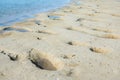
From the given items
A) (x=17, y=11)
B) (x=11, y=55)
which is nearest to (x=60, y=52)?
(x=11, y=55)

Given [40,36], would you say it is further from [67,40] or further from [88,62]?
[88,62]

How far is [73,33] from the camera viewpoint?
11.1 meters

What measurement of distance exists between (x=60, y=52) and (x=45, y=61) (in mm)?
1387

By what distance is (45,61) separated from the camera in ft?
22.9

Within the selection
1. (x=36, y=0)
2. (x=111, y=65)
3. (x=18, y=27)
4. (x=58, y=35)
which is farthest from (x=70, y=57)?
(x=36, y=0)

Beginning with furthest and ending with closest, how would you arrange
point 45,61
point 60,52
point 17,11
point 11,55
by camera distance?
point 17,11 → point 60,52 → point 11,55 → point 45,61

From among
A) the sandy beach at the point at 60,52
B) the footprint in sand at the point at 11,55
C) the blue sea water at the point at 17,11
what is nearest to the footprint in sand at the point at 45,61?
the sandy beach at the point at 60,52

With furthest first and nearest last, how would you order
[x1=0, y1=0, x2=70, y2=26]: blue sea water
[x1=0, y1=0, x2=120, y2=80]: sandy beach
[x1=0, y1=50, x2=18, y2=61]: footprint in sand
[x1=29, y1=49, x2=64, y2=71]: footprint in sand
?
1. [x1=0, y1=0, x2=70, y2=26]: blue sea water
2. [x1=0, y1=50, x2=18, y2=61]: footprint in sand
3. [x1=29, y1=49, x2=64, y2=71]: footprint in sand
4. [x1=0, y1=0, x2=120, y2=80]: sandy beach

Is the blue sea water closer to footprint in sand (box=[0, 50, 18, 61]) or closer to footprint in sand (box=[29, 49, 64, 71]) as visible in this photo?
footprint in sand (box=[0, 50, 18, 61])

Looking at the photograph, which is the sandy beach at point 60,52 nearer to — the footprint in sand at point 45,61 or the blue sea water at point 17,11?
the footprint in sand at point 45,61

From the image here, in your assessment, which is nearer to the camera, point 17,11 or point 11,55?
point 11,55

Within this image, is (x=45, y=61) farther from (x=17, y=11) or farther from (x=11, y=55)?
(x=17, y=11)

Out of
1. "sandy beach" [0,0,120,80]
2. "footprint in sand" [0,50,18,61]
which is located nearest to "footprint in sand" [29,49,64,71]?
"sandy beach" [0,0,120,80]

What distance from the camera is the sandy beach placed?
664 cm
